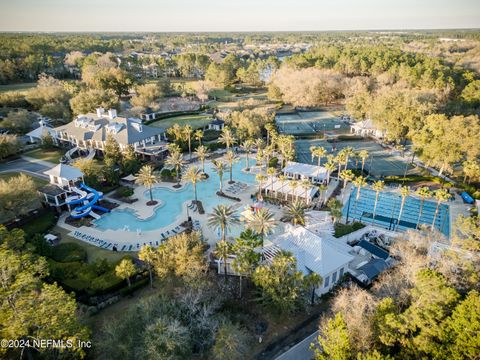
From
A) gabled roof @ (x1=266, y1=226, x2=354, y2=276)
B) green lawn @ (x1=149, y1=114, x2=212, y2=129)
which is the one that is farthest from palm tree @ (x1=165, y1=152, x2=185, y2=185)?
green lawn @ (x1=149, y1=114, x2=212, y2=129)

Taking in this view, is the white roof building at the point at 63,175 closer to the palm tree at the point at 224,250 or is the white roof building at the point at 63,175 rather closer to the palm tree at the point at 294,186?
the palm tree at the point at 224,250

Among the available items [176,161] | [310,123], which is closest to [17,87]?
[176,161]

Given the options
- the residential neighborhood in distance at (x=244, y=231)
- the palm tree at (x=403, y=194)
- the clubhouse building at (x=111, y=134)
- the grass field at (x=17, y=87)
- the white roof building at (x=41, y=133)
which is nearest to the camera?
the residential neighborhood in distance at (x=244, y=231)

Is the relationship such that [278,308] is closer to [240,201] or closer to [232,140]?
[240,201]

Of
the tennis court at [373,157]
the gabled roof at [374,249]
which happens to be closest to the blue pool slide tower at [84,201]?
the gabled roof at [374,249]

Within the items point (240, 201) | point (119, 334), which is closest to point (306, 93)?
point (240, 201)
